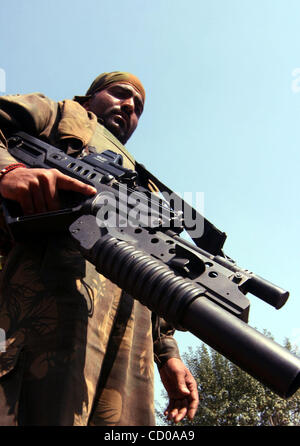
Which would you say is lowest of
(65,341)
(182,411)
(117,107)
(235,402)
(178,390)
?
(235,402)

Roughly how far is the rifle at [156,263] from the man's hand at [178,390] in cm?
88

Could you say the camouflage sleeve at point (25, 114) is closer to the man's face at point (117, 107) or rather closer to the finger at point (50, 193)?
the finger at point (50, 193)

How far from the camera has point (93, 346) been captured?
1690 mm

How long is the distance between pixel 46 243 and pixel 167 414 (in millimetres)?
1475

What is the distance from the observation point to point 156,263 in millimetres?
1531

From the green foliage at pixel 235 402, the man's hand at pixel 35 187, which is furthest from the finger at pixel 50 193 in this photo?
the green foliage at pixel 235 402

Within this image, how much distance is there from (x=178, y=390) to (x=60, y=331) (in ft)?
3.86

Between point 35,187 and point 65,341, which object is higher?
point 35,187

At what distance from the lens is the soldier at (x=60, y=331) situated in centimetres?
146

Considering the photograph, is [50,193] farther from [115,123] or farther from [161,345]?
[115,123]

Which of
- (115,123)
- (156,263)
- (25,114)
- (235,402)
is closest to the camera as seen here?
(156,263)

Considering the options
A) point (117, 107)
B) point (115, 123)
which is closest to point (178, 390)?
point (115, 123)

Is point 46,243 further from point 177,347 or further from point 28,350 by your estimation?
point 177,347

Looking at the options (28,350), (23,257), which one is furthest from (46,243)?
(28,350)
